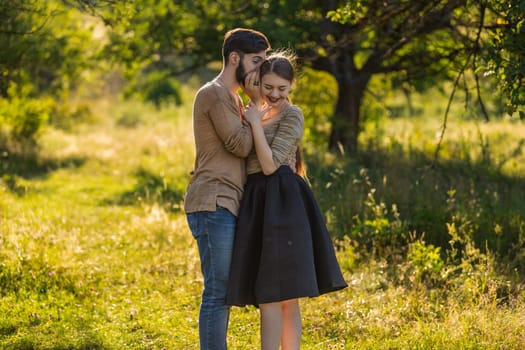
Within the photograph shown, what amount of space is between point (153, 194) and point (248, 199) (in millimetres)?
6586

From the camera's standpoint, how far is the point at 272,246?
425 cm

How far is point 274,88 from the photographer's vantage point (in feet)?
14.1

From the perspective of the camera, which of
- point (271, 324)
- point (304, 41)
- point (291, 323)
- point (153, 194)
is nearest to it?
point (271, 324)

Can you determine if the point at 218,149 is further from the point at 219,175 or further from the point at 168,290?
the point at 168,290

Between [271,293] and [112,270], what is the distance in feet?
11.4

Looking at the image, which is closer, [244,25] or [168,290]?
[168,290]

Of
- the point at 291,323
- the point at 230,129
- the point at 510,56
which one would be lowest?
the point at 291,323

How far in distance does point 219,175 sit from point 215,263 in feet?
1.59

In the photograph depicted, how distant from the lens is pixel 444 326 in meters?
5.24

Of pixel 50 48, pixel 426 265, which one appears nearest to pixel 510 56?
pixel 426 265

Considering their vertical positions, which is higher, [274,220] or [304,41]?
[304,41]

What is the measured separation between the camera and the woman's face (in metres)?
4.28

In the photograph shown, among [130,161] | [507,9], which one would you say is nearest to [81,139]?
[130,161]

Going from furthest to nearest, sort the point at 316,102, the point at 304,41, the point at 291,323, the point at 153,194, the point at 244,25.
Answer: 1. the point at 316,102
2. the point at 304,41
3. the point at 244,25
4. the point at 153,194
5. the point at 291,323
